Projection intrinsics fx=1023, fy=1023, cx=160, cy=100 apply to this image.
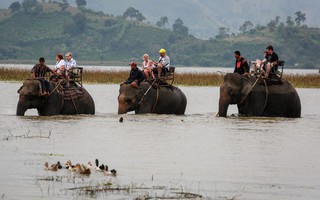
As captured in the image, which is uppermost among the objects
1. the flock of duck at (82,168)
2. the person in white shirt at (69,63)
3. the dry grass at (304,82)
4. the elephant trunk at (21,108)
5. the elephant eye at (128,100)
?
the person in white shirt at (69,63)

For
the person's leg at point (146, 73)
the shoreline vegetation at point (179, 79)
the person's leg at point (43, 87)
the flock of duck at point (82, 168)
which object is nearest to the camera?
the flock of duck at point (82, 168)

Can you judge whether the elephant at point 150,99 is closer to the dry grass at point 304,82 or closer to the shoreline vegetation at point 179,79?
the shoreline vegetation at point 179,79

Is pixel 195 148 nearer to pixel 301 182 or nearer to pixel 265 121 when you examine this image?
pixel 301 182

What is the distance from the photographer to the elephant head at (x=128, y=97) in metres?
28.5

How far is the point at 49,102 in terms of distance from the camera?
2788cm

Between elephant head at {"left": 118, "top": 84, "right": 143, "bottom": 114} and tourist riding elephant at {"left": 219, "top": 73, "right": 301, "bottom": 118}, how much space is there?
2344 mm

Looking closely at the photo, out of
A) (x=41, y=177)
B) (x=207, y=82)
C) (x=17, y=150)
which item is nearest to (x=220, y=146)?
(x=17, y=150)

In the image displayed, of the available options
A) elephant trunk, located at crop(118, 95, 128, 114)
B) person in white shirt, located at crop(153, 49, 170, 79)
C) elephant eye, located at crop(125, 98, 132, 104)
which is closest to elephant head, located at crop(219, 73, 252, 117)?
person in white shirt, located at crop(153, 49, 170, 79)

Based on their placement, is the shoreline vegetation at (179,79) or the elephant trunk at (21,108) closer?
the elephant trunk at (21,108)

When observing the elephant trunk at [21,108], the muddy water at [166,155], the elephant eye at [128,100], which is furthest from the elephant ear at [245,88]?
the elephant trunk at [21,108]

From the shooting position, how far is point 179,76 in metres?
63.1

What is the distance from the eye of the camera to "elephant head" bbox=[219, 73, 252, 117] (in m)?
28.6

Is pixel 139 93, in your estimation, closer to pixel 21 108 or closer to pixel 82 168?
pixel 21 108

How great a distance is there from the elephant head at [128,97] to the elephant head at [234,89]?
2344 mm
